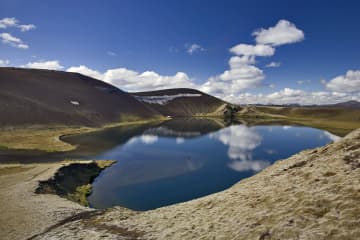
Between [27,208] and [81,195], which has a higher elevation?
[27,208]

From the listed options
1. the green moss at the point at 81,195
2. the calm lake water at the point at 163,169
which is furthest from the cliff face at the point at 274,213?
the calm lake water at the point at 163,169

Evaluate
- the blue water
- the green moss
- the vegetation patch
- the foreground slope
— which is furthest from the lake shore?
the foreground slope

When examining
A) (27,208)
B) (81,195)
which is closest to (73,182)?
(81,195)

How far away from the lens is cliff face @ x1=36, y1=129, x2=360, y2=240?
519 inches

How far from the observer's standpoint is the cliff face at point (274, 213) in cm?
1319

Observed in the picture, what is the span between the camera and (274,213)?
15.3 m

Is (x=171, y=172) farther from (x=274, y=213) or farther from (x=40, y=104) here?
(x=40, y=104)

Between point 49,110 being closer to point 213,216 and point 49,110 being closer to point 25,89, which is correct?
point 25,89

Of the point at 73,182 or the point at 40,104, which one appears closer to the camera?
the point at 73,182

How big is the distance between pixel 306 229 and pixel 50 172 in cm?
4019

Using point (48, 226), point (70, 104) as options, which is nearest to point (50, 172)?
point (48, 226)

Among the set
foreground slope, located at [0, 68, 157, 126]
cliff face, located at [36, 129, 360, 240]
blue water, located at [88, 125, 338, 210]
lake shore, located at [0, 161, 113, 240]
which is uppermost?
foreground slope, located at [0, 68, 157, 126]

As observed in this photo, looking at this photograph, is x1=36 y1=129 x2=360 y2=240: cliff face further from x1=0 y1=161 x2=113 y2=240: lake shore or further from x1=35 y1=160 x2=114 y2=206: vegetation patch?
x1=35 y1=160 x2=114 y2=206: vegetation patch

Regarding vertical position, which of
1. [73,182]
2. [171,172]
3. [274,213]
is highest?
[274,213]
